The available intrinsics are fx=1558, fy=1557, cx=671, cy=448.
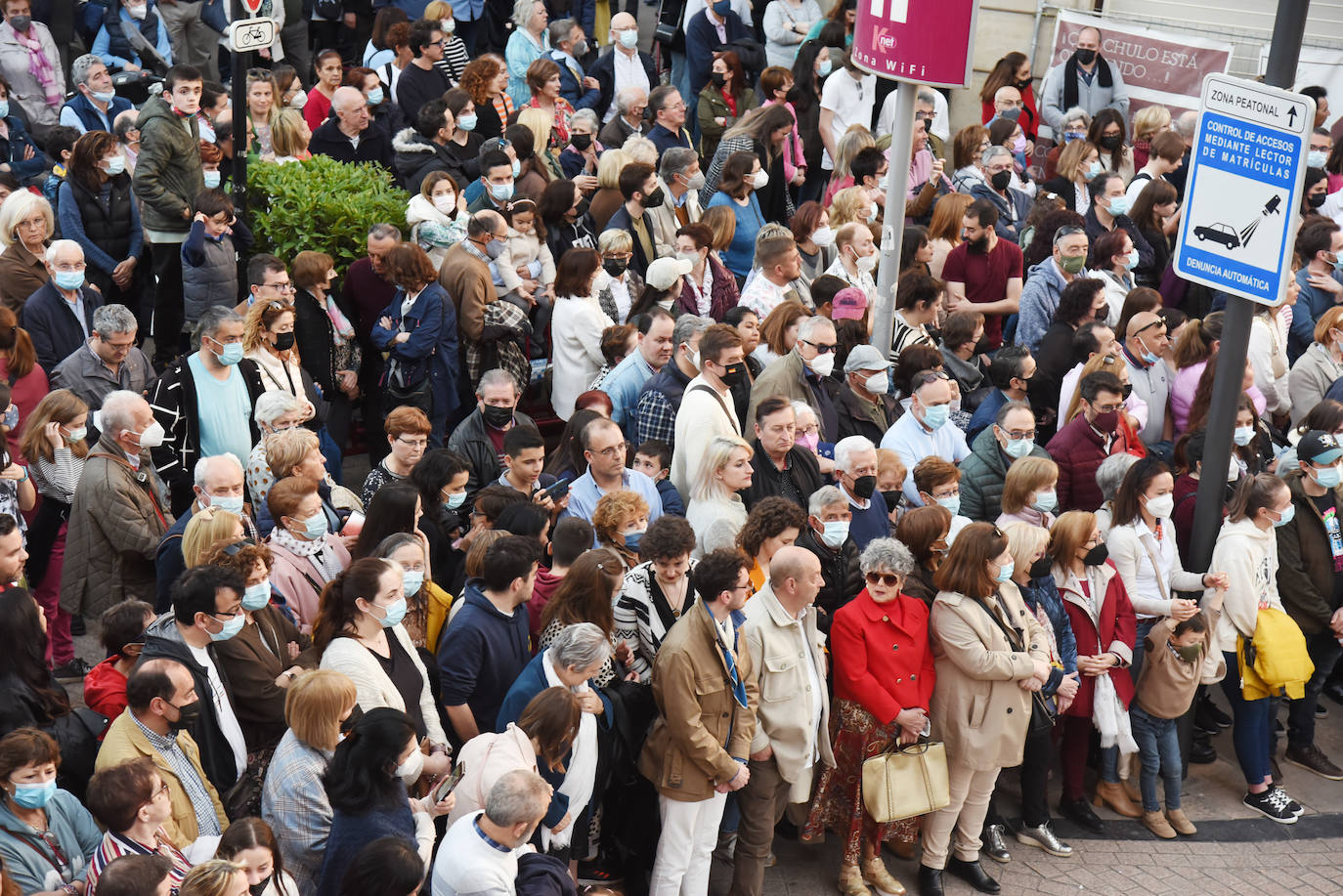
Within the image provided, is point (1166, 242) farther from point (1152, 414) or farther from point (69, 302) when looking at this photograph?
point (69, 302)

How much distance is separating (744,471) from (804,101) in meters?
7.41

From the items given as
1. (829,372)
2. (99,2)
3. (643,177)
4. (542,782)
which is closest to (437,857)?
(542,782)

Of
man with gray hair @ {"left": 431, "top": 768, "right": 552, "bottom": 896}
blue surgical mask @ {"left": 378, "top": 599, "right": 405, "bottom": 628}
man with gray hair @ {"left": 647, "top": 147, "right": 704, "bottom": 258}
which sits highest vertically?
man with gray hair @ {"left": 647, "top": 147, "right": 704, "bottom": 258}

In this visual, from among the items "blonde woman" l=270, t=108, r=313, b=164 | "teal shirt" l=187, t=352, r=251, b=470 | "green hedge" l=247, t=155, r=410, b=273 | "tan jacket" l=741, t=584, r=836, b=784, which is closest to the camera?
"tan jacket" l=741, t=584, r=836, b=784

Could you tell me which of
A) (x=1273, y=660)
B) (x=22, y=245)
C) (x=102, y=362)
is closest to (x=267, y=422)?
(x=102, y=362)

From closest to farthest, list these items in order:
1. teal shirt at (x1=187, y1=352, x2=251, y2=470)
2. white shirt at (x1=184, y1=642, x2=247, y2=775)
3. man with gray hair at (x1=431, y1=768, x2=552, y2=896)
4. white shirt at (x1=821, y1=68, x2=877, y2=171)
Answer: man with gray hair at (x1=431, y1=768, x2=552, y2=896), white shirt at (x1=184, y1=642, x2=247, y2=775), teal shirt at (x1=187, y1=352, x2=251, y2=470), white shirt at (x1=821, y1=68, x2=877, y2=171)

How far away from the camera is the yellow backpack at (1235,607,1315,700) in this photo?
843cm

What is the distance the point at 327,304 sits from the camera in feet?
30.9

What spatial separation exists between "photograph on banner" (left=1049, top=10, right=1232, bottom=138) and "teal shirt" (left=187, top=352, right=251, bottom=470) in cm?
1059

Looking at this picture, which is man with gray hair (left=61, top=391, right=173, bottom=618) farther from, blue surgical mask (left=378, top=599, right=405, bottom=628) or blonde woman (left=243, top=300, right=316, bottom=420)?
blue surgical mask (left=378, top=599, right=405, bottom=628)

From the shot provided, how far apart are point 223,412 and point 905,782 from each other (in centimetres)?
402

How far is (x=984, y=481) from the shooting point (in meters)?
8.65

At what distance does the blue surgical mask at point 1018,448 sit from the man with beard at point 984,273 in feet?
8.38

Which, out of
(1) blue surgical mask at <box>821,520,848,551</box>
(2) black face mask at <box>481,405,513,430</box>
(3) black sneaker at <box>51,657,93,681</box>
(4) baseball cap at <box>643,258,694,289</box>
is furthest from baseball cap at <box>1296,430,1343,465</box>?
(3) black sneaker at <box>51,657,93,681</box>
